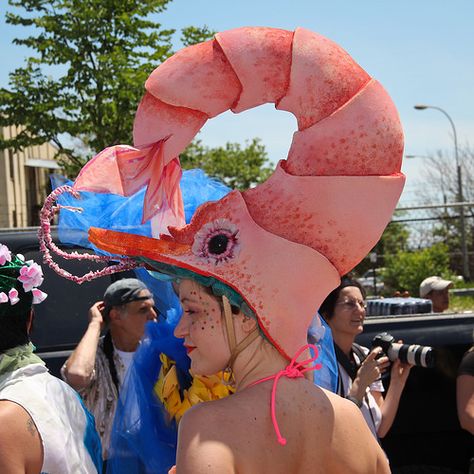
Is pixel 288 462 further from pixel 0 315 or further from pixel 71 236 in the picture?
pixel 71 236

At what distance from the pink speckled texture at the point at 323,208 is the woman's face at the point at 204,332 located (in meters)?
0.26

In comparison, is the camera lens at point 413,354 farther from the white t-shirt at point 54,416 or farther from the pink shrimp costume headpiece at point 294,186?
the pink shrimp costume headpiece at point 294,186

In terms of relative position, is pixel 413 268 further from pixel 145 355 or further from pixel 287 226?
pixel 287 226

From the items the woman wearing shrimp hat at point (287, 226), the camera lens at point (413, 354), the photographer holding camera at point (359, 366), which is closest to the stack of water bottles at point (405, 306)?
the photographer holding camera at point (359, 366)

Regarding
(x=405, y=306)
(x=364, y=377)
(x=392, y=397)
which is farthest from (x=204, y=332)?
(x=405, y=306)

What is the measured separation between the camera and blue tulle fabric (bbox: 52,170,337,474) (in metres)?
3.05

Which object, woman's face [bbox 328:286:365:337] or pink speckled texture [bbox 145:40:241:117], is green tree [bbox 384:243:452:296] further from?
pink speckled texture [bbox 145:40:241:117]

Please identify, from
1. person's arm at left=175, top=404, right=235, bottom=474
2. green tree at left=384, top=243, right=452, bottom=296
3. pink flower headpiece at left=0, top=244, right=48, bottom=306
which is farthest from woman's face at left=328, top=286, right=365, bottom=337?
green tree at left=384, top=243, right=452, bottom=296

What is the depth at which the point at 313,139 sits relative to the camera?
221 centimetres

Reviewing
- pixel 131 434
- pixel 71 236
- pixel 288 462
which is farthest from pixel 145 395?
pixel 288 462

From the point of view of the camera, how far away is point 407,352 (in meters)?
4.38

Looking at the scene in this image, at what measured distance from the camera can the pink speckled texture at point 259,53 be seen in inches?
86.4

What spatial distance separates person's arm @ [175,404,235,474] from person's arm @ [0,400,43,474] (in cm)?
72

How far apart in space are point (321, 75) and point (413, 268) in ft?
39.8
